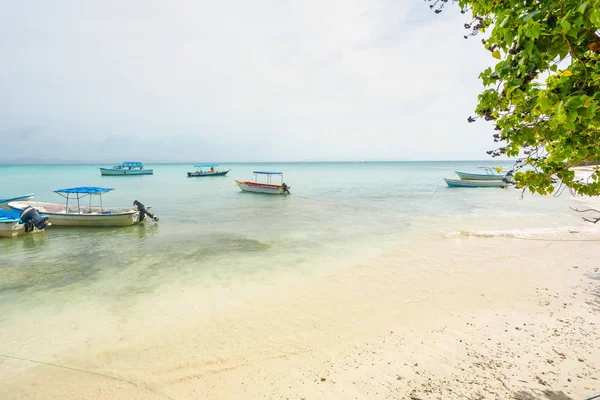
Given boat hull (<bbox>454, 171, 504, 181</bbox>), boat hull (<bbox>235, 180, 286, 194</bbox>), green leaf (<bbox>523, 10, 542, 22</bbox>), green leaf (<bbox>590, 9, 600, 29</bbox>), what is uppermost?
green leaf (<bbox>523, 10, 542, 22</bbox>)

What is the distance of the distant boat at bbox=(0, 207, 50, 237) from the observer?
1716 centimetres

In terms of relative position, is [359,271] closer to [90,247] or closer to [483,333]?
[483,333]

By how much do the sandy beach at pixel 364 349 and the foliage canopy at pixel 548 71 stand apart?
388 centimetres

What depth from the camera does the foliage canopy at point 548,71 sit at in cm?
240

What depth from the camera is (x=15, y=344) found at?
22.3 feet

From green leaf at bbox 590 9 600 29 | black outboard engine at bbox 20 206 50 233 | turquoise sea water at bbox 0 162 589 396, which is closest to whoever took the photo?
green leaf at bbox 590 9 600 29

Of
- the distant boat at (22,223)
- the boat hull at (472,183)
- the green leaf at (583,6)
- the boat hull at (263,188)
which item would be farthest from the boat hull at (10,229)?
the boat hull at (472,183)

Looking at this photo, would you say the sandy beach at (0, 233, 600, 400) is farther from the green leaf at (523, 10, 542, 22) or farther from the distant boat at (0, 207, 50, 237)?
the distant boat at (0, 207, 50, 237)

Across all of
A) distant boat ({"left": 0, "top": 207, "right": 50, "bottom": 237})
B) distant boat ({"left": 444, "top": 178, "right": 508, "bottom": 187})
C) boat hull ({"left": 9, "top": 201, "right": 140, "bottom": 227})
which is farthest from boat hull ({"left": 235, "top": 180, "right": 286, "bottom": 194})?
distant boat ({"left": 444, "top": 178, "right": 508, "bottom": 187})

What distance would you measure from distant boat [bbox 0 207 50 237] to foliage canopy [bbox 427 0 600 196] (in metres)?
23.2

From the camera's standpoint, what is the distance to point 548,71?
2.81 m

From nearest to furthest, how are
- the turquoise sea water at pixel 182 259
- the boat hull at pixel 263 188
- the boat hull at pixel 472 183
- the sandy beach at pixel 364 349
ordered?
the sandy beach at pixel 364 349 < the turquoise sea water at pixel 182 259 < the boat hull at pixel 263 188 < the boat hull at pixel 472 183

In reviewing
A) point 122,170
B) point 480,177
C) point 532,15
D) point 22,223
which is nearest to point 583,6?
point 532,15

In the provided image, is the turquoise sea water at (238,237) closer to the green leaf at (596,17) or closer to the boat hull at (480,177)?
the green leaf at (596,17)
